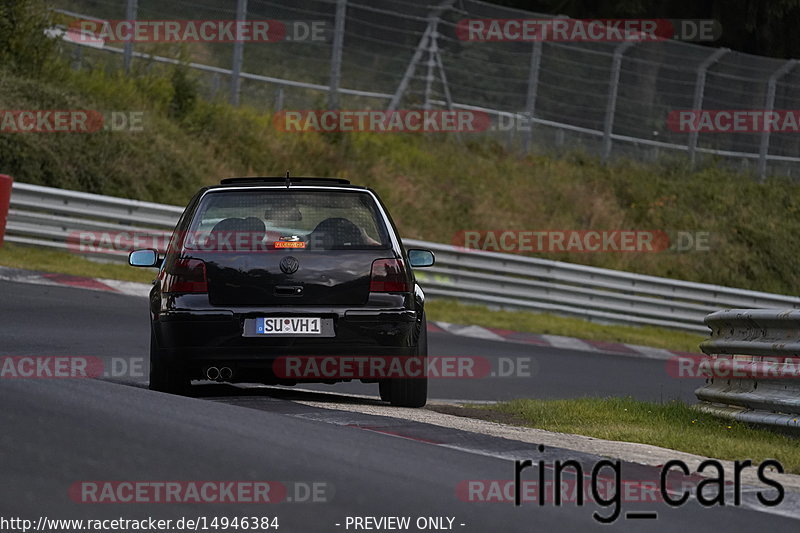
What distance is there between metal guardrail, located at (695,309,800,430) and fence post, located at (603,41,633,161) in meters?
19.5

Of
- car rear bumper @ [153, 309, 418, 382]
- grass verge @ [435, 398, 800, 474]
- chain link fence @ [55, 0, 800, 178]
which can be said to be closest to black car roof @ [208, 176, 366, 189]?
car rear bumper @ [153, 309, 418, 382]

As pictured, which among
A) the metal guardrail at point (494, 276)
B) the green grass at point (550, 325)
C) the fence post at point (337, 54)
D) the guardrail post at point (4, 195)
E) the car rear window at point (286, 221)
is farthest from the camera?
the fence post at point (337, 54)

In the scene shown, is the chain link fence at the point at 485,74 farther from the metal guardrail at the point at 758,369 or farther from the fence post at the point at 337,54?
the metal guardrail at the point at 758,369

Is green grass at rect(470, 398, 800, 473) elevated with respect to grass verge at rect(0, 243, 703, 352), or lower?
elevated

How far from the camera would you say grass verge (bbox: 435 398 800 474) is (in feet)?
27.3

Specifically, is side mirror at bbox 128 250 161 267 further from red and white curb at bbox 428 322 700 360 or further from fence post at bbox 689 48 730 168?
fence post at bbox 689 48 730 168

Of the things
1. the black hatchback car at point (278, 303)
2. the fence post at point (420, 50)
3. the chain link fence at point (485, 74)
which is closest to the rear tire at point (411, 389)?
the black hatchback car at point (278, 303)

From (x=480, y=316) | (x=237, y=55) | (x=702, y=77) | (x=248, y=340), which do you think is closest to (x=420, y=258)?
(x=248, y=340)

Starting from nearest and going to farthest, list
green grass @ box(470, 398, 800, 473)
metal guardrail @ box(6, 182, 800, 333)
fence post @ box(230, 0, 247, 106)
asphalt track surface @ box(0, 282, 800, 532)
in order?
asphalt track surface @ box(0, 282, 800, 532)
green grass @ box(470, 398, 800, 473)
metal guardrail @ box(6, 182, 800, 333)
fence post @ box(230, 0, 247, 106)

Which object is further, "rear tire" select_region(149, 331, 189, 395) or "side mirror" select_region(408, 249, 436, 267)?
"side mirror" select_region(408, 249, 436, 267)

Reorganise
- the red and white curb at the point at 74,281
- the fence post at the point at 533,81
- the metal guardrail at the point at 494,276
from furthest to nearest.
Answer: the fence post at the point at 533,81
the metal guardrail at the point at 494,276
the red and white curb at the point at 74,281

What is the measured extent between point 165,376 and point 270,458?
271cm

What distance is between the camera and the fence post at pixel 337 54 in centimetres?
2673

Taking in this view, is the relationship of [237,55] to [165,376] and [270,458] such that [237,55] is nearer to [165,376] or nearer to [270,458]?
[165,376]
